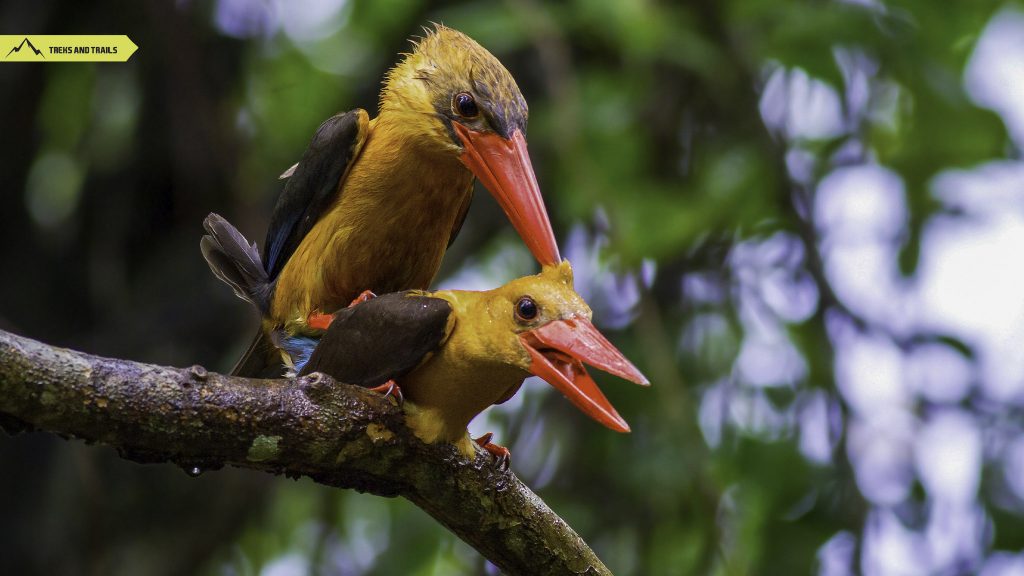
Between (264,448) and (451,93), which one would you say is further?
(451,93)

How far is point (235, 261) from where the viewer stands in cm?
350

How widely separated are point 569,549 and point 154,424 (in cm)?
105

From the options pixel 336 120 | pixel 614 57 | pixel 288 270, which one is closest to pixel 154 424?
pixel 288 270

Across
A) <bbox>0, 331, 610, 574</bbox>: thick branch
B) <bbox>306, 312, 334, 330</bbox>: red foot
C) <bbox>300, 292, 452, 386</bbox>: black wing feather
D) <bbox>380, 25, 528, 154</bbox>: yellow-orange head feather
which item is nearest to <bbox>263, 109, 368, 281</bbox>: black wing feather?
<bbox>380, 25, 528, 154</bbox>: yellow-orange head feather

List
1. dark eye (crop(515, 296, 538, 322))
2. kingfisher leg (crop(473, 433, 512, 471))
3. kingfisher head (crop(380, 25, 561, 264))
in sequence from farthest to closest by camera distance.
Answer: kingfisher head (crop(380, 25, 561, 264)) → kingfisher leg (crop(473, 433, 512, 471)) → dark eye (crop(515, 296, 538, 322))

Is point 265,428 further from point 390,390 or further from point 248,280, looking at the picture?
point 248,280

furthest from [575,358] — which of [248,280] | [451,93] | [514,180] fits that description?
[248,280]

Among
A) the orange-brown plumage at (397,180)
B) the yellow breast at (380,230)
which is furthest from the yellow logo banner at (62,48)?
the yellow breast at (380,230)

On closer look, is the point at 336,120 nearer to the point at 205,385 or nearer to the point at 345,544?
the point at 205,385

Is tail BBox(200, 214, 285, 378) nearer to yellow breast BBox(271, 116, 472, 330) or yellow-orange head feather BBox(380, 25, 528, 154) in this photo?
yellow breast BBox(271, 116, 472, 330)

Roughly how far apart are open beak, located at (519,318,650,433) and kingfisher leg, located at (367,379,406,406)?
30 cm

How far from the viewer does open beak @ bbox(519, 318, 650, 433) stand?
8.01 ft

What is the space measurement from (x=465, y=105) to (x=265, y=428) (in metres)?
1.04

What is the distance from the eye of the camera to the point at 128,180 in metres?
6.21
